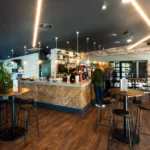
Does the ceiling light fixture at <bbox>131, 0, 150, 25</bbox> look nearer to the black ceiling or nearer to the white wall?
the black ceiling

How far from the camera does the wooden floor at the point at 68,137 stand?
2.38 m

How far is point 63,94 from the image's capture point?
4.38 meters

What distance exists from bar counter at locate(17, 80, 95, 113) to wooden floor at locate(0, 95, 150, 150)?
55cm

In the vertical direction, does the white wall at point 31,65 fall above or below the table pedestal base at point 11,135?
above

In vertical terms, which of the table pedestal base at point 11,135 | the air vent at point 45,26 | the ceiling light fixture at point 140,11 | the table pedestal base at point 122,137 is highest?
→ the ceiling light fixture at point 140,11

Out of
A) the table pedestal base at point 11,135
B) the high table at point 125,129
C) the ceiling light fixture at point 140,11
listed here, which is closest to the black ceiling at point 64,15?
the ceiling light fixture at point 140,11

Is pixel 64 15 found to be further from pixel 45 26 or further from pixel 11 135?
pixel 11 135

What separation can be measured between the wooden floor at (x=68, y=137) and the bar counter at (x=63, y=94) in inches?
21.5

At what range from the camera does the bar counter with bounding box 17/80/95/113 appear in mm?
4148

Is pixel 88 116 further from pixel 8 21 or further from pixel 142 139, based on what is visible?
pixel 8 21

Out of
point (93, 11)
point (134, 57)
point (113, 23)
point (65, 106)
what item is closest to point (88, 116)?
point (65, 106)

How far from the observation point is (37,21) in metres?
3.76

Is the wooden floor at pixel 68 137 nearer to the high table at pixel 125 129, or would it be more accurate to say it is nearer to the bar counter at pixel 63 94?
the high table at pixel 125 129

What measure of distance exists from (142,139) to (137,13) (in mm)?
3679
